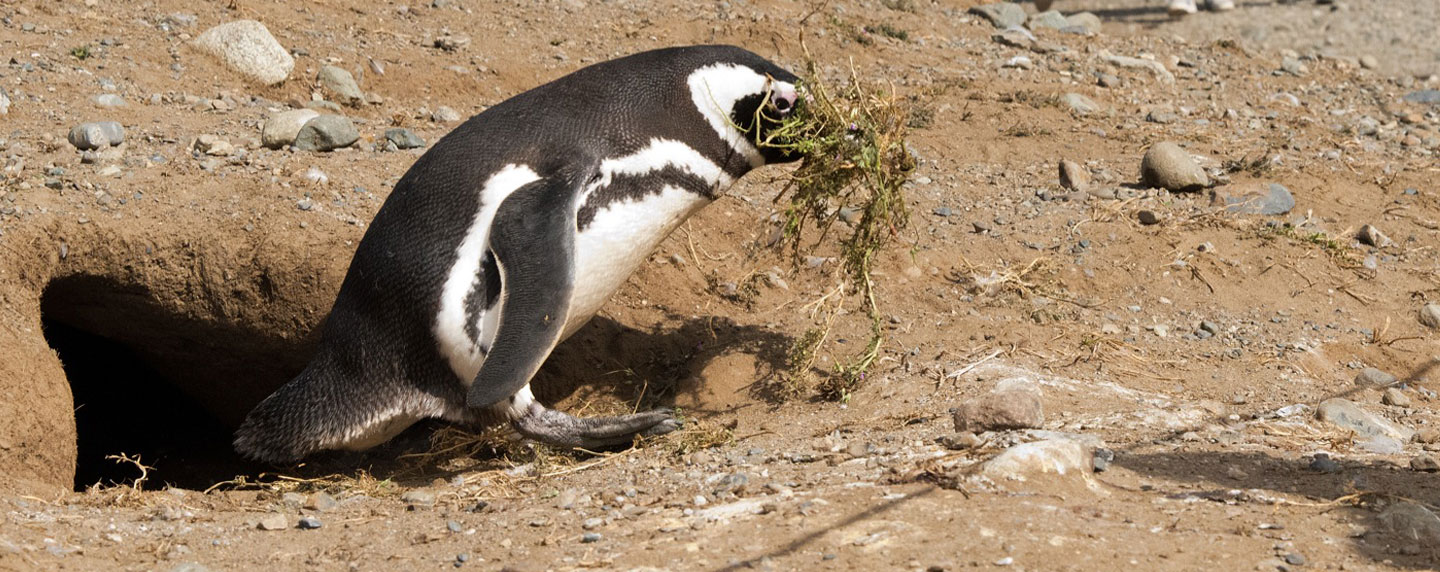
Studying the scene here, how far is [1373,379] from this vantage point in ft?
12.7

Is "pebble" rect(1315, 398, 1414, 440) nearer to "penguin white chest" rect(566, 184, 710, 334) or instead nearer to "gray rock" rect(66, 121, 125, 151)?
"penguin white chest" rect(566, 184, 710, 334)

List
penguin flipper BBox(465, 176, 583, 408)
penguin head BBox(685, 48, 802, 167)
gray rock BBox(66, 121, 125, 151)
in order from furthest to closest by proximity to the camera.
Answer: gray rock BBox(66, 121, 125, 151), penguin head BBox(685, 48, 802, 167), penguin flipper BBox(465, 176, 583, 408)

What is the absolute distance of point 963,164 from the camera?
225 inches

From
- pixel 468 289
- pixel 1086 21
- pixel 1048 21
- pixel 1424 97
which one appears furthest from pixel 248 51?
pixel 1424 97

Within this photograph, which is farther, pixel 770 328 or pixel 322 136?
pixel 322 136

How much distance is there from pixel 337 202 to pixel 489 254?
1.35m

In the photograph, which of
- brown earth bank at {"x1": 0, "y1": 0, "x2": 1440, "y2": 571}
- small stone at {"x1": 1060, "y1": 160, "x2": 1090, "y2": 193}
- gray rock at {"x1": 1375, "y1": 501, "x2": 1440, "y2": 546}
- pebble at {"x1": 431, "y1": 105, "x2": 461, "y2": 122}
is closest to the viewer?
gray rock at {"x1": 1375, "y1": 501, "x2": 1440, "y2": 546}

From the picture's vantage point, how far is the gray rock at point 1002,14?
8.38m

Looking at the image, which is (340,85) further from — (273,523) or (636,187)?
(273,523)

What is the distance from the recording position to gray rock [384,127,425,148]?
5.13 m

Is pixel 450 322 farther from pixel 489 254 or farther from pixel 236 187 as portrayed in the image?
pixel 236 187

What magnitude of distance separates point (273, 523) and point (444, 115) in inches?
115

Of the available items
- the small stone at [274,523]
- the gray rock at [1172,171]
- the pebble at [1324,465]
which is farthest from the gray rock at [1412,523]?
the gray rock at [1172,171]

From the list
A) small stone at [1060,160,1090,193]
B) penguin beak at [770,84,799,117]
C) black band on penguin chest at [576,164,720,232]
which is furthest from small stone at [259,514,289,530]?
small stone at [1060,160,1090,193]
